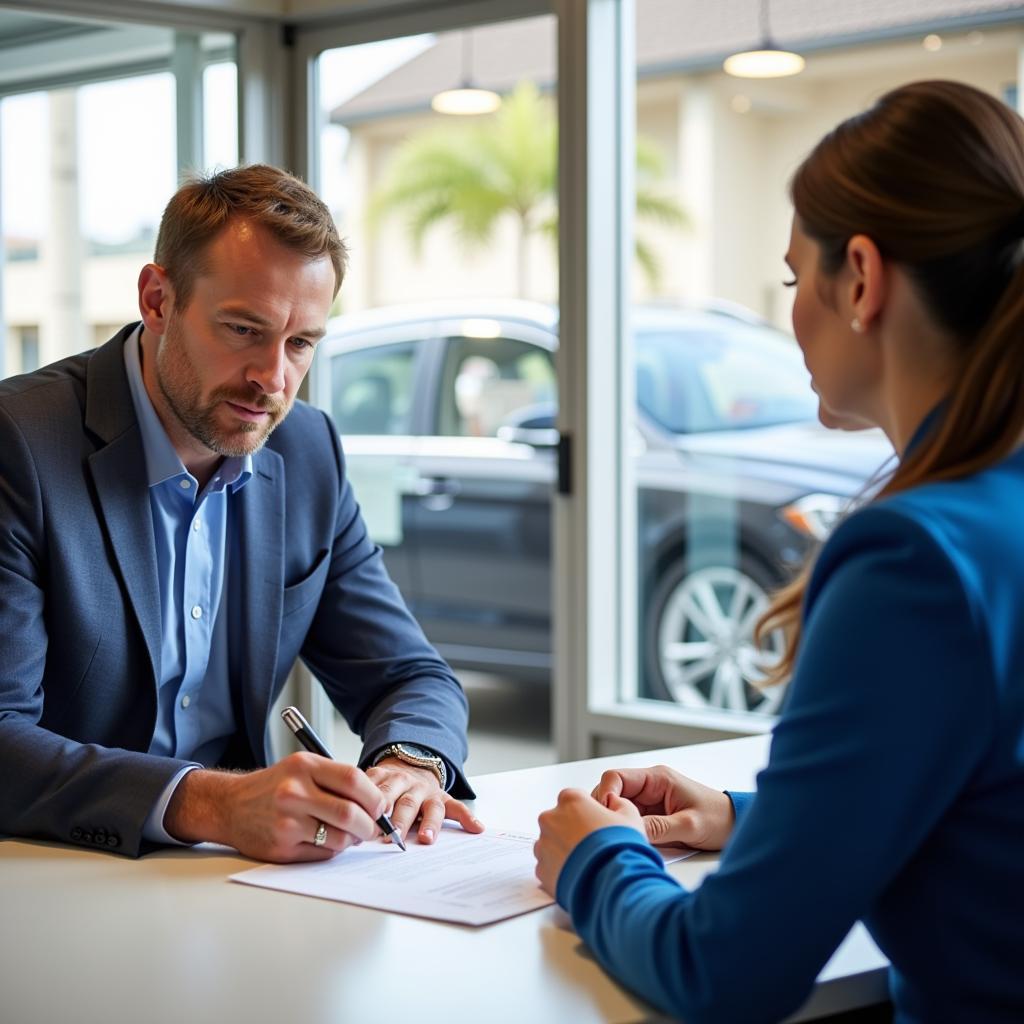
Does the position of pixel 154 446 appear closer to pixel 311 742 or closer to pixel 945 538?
pixel 311 742

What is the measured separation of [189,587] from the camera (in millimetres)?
2082

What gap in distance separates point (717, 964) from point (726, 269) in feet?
18.9

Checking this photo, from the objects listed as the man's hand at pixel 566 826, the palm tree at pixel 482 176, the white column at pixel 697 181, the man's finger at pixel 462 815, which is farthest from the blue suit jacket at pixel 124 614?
the palm tree at pixel 482 176

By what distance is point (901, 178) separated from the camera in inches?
45.4

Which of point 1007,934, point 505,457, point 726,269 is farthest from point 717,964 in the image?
point 726,269

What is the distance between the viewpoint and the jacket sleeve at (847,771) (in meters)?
1.04

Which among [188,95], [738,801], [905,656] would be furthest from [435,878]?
[188,95]

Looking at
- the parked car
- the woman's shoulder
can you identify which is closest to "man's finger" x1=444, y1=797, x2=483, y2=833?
the woman's shoulder

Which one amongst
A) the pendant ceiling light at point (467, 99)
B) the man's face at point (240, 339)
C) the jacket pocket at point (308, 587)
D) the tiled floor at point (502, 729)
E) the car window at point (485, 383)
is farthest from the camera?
the pendant ceiling light at point (467, 99)

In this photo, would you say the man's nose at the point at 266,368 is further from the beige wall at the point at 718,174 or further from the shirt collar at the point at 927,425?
the shirt collar at the point at 927,425

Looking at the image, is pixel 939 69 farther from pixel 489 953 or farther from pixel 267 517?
pixel 489 953

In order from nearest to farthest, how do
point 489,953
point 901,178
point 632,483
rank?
point 901,178 < point 489,953 < point 632,483

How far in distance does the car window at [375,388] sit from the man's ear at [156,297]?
286 cm

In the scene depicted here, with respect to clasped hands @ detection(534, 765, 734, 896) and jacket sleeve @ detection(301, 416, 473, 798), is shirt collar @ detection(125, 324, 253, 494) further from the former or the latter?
clasped hands @ detection(534, 765, 734, 896)
